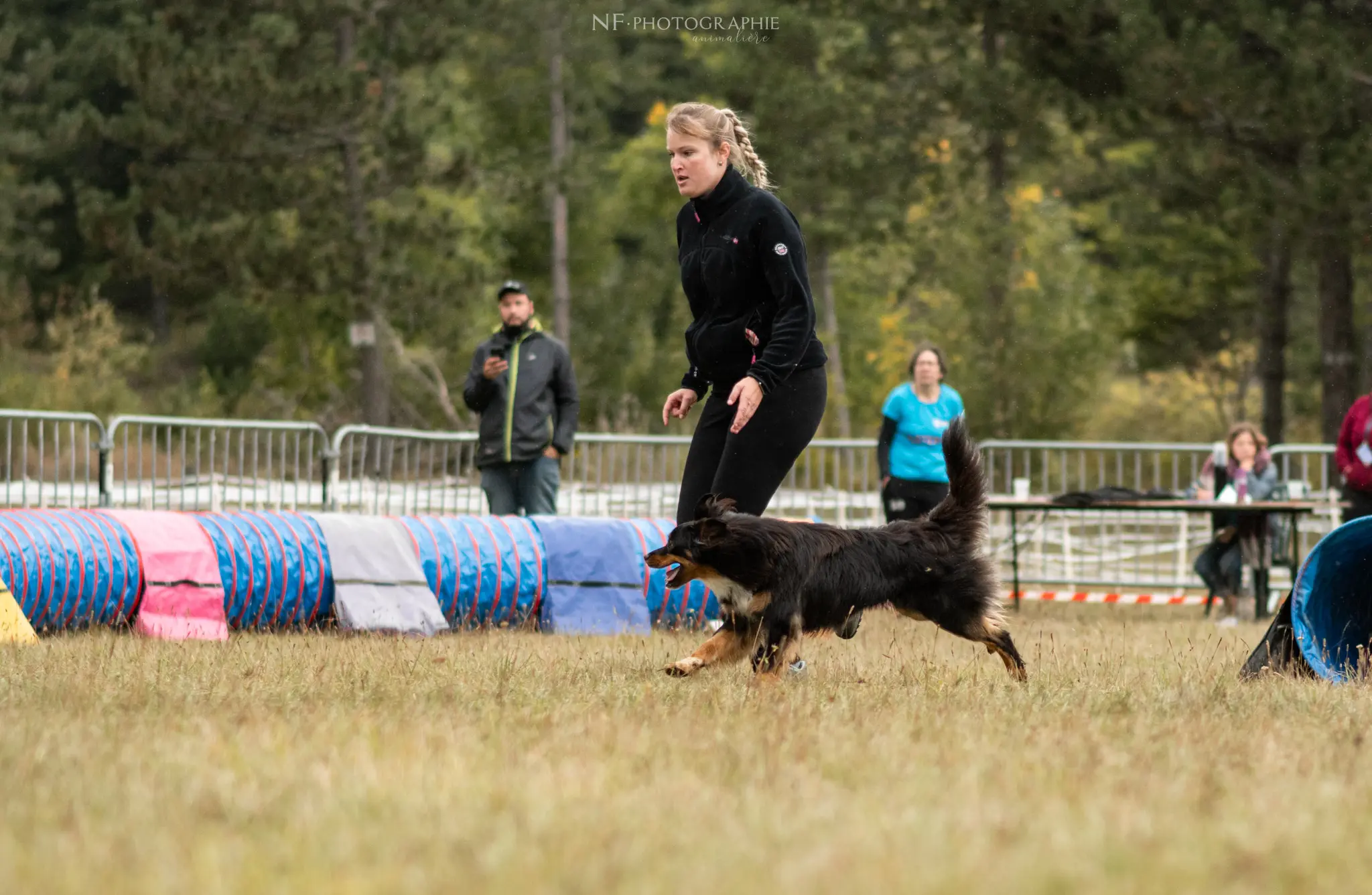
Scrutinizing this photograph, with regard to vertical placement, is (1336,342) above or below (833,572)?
above

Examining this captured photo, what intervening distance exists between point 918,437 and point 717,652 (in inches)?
213

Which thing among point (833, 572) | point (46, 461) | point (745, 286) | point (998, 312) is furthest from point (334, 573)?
point (998, 312)

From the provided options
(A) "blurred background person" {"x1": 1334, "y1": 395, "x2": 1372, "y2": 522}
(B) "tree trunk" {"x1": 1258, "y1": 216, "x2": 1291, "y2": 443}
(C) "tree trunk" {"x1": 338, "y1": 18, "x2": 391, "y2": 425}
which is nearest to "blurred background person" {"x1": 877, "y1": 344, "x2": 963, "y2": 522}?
(A) "blurred background person" {"x1": 1334, "y1": 395, "x2": 1372, "y2": 522}

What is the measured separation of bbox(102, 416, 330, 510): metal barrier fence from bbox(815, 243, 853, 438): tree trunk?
18.7 m

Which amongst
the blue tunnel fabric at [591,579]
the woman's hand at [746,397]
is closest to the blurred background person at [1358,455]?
the blue tunnel fabric at [591,579]

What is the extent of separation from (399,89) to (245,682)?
21579 millimetres

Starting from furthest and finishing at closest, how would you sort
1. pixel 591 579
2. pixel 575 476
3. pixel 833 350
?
pixel 833 350, pixel 575 476, pixel 591 579

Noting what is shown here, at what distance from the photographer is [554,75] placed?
3100cm

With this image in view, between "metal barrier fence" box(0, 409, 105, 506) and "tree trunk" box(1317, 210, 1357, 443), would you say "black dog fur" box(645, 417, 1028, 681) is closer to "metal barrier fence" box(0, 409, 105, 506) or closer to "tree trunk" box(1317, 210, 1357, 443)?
"metal barrier fence" box(0, 409, 105, 506)

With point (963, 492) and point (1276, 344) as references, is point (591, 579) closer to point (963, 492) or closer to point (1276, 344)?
point (963, 492)

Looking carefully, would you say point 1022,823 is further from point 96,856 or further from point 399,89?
point 399,89

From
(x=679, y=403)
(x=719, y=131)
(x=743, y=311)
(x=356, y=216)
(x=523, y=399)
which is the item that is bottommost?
(x=679, y=403)

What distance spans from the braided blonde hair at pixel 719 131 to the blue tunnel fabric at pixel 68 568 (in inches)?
155

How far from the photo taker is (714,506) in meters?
5.70
